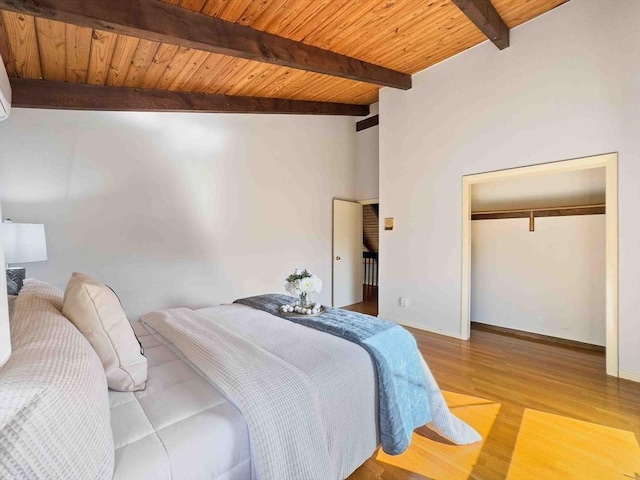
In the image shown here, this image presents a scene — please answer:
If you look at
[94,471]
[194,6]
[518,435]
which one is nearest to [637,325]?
[518,435]

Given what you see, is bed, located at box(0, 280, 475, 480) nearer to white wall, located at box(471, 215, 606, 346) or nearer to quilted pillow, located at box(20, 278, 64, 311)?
quilted pillow, located at box(20, 278, 64, 311)

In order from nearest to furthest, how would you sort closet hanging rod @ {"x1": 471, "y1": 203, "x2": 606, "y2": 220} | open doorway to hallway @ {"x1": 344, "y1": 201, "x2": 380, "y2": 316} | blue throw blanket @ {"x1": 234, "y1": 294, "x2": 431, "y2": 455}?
blue throw blanket @ {"x1": 234, "y1": 294, "x2": 431, "y2": 455}
closet hanging rod @ {"x1": 471, "y1": 203, "x2": 606, "y2": 220}
open doorway to hallway @ {"x1": 344, "y1": 201, "x2": 380, "y2": 316}

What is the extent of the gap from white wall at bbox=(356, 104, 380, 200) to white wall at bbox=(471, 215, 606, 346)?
177 cm

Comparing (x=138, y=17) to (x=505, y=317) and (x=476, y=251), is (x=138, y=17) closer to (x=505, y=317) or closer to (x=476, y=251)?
(x=476, y=251)

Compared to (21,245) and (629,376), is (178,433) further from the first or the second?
(629,376)

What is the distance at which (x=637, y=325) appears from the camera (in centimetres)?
253

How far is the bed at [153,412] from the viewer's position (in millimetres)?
683

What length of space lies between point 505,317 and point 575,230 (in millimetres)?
1295

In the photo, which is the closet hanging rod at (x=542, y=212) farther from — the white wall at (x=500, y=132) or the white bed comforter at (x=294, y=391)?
the white bed comforter at (x=294, y=391)

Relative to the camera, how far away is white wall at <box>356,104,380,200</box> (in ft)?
16.9

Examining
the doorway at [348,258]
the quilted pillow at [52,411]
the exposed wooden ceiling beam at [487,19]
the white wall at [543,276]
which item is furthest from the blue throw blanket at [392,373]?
the doorway at [348,258]

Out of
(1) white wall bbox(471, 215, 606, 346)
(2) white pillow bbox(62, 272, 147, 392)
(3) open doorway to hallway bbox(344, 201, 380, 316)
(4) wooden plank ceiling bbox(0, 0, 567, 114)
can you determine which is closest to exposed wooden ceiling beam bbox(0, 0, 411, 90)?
(4) wooden plank ceiling bbox(0, 0, 567, 114)

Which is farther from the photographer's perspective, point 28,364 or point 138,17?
point 138,17

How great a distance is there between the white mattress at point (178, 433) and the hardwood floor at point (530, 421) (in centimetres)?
91
